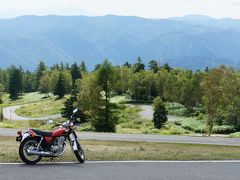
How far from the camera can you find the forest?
58363 mm

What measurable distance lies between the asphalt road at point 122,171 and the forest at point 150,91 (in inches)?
1652

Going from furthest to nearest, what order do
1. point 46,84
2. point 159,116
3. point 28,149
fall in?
point 46,84, point 159,116, point 28,149

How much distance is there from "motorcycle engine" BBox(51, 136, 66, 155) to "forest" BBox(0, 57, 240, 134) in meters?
42.6

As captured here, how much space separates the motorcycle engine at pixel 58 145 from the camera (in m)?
12.0

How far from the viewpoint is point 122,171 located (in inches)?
432

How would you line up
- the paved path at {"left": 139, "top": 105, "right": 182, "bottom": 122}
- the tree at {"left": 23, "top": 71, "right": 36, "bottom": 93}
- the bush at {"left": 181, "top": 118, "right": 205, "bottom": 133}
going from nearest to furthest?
the bush at {"left": 181, "top": 118, "right": 205, "bottom": 133} → the paved path at {"left": 139, "top": 105, "right": 182, "bottom": 122} → the tree at {"left": 23, "top": 71, "right": 36, "bottom": 93}

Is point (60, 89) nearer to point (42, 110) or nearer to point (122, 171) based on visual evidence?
point (42, 110)

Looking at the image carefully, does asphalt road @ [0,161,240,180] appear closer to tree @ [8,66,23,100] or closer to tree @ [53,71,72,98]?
tree @ [53,71,72,98]

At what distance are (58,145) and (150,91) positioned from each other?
10154 centimetres

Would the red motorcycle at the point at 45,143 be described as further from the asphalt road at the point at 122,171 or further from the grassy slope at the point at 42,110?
the grassy slope at the point at 42,110

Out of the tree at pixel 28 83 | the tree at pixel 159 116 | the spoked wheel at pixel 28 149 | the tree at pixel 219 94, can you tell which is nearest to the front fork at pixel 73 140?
the spoked wheel at pixel 28 149

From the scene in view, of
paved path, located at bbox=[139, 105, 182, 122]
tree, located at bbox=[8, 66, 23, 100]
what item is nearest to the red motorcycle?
paved path, located at bbox=[139, 105, 182, 122]

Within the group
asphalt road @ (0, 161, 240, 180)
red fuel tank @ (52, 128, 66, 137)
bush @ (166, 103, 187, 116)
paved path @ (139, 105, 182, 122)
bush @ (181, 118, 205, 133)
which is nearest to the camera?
asphalt road @ (0, 161, 240, 180)

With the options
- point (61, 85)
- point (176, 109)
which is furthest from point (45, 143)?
point (61, 85)
